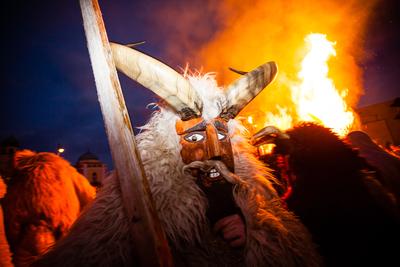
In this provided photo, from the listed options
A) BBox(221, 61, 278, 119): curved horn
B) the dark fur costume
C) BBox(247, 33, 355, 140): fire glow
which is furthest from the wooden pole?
BBox(247, 33, 355, 140): fire glow

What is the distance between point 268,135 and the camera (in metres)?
2.65

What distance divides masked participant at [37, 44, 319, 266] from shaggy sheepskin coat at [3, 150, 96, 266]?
151 centimetres

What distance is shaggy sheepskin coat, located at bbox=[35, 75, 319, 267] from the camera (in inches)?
46.5

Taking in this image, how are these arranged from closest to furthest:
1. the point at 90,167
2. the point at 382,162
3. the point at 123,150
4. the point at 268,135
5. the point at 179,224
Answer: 1. the point at 123,150
2. the point at 179,224
3. the point at 382,162
4. the point at 268,135
5. the point at 90,167

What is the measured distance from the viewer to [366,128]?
80.7 ft

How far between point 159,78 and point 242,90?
83 centimetres

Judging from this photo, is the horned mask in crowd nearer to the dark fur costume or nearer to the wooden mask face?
the wooden mask face

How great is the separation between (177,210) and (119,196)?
16.1 inches

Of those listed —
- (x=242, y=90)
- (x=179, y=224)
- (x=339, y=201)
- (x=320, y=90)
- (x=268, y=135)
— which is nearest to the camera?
(x=179, y=224)

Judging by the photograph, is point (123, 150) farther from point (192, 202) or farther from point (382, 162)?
point (382, 162)

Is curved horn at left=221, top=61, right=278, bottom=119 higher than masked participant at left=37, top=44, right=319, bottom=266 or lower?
higher

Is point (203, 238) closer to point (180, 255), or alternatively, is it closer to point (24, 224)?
point (180, 255)

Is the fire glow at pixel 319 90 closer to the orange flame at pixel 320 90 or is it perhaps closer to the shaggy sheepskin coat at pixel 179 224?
the orange flame at pixel 320 90

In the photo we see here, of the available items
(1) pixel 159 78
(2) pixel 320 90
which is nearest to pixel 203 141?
(1) pixel 159 78
